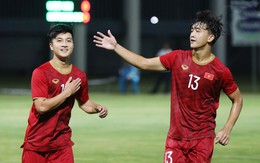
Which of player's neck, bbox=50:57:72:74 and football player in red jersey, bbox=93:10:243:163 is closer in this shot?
player's neck, bbox=50:57:72:74

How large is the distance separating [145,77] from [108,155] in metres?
38.7

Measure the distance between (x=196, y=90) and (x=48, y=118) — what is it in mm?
1603

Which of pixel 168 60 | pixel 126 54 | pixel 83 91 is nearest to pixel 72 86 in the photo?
pixel 83 91

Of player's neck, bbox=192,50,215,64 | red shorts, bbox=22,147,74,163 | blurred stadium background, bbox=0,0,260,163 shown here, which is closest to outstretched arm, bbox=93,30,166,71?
player's neck, bbox=192,50,215,64

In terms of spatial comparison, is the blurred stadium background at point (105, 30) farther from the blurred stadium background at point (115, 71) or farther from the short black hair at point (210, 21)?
the short black hair at point (210, 21)

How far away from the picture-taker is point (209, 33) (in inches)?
366

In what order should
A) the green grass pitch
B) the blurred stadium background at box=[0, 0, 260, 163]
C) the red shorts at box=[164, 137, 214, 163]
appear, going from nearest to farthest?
the red shorts at box=[164, 137, 214, 163]
the green grass pitch
the blurred stadium background at box=[0, 0, 260, 163]

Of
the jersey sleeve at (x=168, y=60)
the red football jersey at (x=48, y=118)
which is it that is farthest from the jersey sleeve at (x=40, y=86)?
the jersey sleeve at (x=168, y=60)

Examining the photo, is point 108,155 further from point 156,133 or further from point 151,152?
point 156,133

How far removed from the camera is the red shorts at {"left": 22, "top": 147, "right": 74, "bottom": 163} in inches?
350

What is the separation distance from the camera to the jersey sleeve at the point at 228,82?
9.27m

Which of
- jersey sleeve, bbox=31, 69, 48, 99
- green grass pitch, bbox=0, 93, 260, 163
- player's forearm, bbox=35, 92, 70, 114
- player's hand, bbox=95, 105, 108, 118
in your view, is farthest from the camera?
green grass pitch, bbox=0, 93, 260, 163

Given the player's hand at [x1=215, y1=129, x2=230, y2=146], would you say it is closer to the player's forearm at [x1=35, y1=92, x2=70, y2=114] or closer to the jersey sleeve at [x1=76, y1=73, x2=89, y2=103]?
the jersey sleeve at [x1=76, y1=73, x2=89, y2=103]

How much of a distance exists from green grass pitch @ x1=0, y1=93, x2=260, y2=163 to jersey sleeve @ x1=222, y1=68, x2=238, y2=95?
5.19 metres
